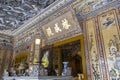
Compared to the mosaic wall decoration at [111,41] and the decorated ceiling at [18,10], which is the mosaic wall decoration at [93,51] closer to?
the mosaic wall decoration at [111,41]

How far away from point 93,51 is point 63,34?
1289mm

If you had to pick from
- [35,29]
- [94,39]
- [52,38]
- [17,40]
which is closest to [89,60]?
[94,39]

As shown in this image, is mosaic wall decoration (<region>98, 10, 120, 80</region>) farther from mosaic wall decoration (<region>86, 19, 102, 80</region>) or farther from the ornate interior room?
mosaic wall decoration (<region>86, 19, 102, 80</region>)

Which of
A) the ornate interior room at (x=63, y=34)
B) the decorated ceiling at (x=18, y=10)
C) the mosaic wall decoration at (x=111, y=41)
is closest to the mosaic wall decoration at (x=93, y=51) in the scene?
the ornate interior room at (x=63, y=34)

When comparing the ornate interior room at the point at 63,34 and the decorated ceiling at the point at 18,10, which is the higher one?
the decorated ceiling at the point at 18,10

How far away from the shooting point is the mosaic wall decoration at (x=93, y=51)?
2779 mm

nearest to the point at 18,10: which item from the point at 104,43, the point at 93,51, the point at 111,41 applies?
the point at 93,51

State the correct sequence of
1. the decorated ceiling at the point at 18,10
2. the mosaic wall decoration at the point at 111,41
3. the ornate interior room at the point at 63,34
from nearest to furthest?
1. the mosaic wall decoration at the point at 111,41
2. the ornate interior room at the point at 63,34
3. the decorated ceiling at the point at 18,10

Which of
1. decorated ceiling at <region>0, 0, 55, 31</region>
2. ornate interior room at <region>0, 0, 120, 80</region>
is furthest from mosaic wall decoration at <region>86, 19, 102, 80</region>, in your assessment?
decorated ceiling at <region>0, 0, 55, 31</region>

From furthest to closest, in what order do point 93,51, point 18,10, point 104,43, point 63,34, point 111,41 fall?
point 18,10, point 63,34, point 93,51, point 104,43, point 111,41

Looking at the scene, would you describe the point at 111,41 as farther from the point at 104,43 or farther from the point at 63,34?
the point at 63,34

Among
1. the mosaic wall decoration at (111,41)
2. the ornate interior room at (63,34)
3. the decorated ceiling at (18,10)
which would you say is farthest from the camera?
the decorated ceiling at (18,10)

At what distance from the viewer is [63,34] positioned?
12.8 ft

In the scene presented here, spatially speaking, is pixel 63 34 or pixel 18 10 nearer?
pixel 63 34
